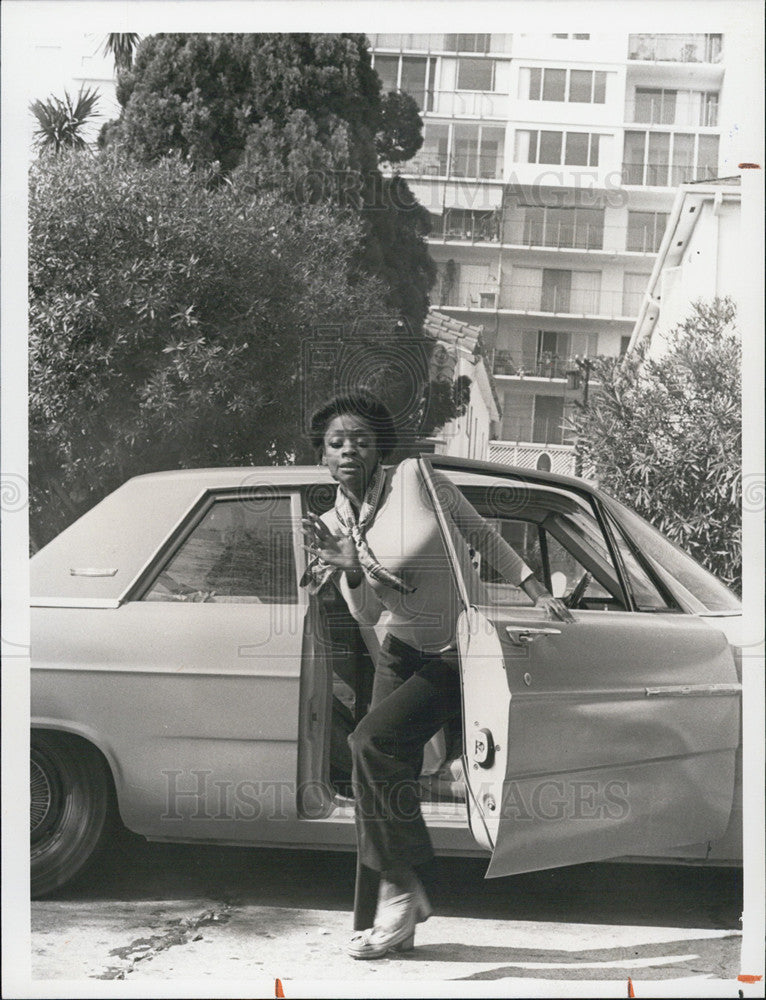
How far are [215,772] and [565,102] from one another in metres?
2.43

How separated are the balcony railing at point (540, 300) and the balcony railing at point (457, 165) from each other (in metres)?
0.35

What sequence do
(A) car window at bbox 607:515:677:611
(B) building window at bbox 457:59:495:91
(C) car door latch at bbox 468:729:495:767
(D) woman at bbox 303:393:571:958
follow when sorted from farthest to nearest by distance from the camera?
1. (A) car window at bbox 607:515:677:611
2. (B) building window at bbox 457:59:495:91
3. (D) woman at bbox 303:393:571:958
4. (C) car door latch at bbox 468:729:495:767

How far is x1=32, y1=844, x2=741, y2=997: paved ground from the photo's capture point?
345cm

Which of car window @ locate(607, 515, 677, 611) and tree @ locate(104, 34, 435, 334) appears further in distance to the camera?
car window @ locate(607, 515, 677, 611)

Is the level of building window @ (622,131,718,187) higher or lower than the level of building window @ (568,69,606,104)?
lower

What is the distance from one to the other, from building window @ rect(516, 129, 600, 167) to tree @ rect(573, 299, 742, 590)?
0.61 metres

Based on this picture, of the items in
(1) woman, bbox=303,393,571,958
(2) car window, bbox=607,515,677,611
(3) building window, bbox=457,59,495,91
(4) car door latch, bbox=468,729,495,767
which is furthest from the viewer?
(2) car window, bbox=607,515,677,611

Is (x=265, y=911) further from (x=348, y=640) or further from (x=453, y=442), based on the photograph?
(x=453, y=442)

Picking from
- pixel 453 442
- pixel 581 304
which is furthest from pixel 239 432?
pixel 581 304

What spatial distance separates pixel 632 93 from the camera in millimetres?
3496

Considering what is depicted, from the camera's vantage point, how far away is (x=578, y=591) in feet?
11.8

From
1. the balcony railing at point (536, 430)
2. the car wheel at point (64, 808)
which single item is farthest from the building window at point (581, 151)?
the car wheel at point (64, 808)

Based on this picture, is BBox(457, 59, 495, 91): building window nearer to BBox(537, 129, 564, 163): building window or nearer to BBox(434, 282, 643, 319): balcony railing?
BBox(537, 129, 564, 163): building window

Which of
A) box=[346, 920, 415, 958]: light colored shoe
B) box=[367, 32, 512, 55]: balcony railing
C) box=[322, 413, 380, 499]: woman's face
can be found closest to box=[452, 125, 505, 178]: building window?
box=[367, 32, 512, 55]: balcony railing
